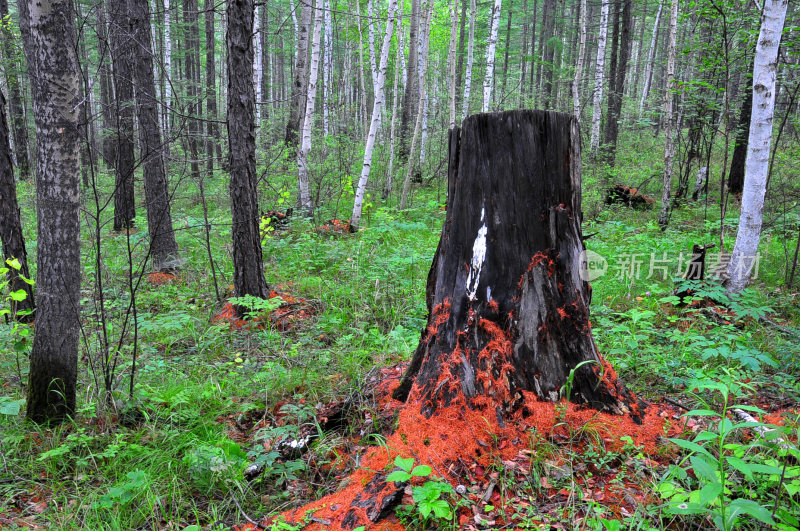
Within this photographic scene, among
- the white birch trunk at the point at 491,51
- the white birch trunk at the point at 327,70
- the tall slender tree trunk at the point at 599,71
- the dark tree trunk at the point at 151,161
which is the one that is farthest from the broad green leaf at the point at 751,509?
the white birch trunk at the point at 327,70

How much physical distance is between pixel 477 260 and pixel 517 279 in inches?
9.9

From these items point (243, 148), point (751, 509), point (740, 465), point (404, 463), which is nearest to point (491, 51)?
point (243, 148)

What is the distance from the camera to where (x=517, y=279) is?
257 centimetres

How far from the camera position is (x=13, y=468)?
2889mm

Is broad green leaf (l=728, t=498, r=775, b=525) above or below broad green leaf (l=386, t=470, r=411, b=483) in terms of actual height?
above

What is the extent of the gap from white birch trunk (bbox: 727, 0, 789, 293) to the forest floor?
87 cm

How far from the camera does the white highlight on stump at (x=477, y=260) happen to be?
8.57 feet

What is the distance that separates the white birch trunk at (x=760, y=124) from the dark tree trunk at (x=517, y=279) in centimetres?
391

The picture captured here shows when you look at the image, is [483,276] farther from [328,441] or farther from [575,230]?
[328,441]

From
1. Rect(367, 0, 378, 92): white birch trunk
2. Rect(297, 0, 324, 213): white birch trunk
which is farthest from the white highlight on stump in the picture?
Rect(367, 0, 378, 92): white birch trunk

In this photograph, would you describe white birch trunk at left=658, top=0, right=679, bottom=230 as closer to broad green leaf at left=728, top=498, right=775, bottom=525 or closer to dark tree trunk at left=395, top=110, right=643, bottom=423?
dark tree trunk at left=395, top=110, right=643, bottom=423

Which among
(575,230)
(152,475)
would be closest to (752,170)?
(575,230)

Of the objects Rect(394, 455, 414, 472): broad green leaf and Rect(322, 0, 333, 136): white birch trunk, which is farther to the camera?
Rect(322, 0, 333, 136): white birch trunk

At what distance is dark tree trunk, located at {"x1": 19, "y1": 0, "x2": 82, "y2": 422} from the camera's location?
112 inches
